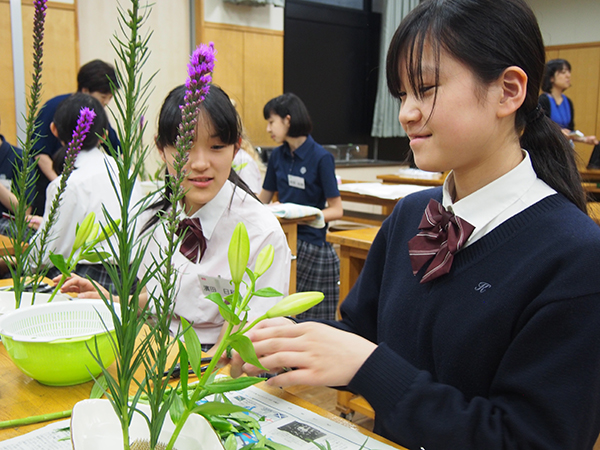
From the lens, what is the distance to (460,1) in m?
0.89

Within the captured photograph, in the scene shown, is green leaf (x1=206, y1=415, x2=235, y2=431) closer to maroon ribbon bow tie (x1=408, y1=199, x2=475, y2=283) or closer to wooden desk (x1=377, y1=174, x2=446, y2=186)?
maroon ribbon bow tie (x1=408, y1=199, x2=475, y2=283)

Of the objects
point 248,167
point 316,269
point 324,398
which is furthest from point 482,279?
point 248,167

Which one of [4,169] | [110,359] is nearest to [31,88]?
[110,359]

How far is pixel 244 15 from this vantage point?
18.1ft

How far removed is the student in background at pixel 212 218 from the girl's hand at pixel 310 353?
21.2 inches

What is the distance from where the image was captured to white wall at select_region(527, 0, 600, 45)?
6.79 m

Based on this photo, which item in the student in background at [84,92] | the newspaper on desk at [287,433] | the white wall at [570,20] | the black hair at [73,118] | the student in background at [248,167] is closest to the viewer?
the newspaper on desk at [287,433]

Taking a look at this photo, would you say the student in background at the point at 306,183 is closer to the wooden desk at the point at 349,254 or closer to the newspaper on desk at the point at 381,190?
the newspaper on desk at the point at 381,190

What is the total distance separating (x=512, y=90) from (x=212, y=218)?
861 millimetres

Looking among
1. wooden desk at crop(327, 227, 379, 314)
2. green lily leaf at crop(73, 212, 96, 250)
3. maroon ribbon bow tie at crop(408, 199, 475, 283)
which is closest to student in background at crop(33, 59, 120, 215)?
wooden desk at crop(327, 227, 379, 314)

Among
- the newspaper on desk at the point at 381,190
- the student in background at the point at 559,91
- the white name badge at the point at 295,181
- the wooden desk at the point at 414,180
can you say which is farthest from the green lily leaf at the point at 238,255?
the student in background at the point at 559,91

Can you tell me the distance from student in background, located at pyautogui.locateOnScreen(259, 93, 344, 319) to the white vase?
8.64 feet

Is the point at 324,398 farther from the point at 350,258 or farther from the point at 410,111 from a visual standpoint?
the point at 410,111

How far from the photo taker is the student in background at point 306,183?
3396 millimetres
